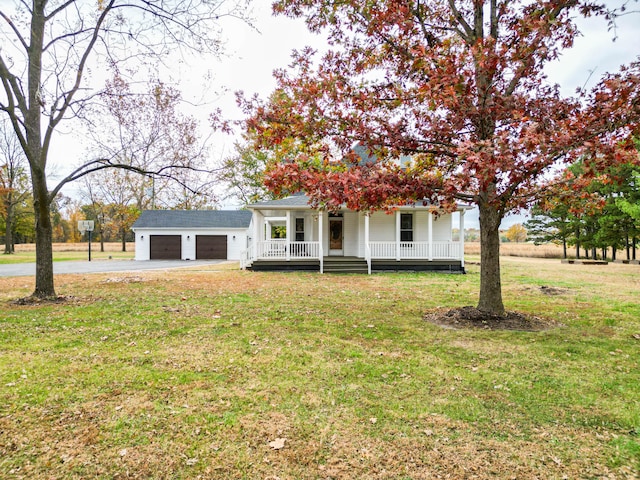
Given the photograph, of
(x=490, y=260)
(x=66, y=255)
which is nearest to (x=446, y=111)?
(x=490, y=260)

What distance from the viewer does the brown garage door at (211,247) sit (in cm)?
2961

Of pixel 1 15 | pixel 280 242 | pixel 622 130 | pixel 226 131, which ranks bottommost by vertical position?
pixel 280 242

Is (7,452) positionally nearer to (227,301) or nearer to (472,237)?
(227,301)

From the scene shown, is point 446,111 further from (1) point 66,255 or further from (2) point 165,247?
(1) point 66,255

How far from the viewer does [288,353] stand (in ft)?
15.7

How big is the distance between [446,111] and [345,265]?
36.3ft

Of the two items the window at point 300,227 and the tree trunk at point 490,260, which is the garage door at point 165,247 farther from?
the tree trunk at point 490,260

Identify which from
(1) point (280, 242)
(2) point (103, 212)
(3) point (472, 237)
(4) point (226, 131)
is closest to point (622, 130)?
(4) point (226, 131)

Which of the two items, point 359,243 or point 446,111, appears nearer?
point 446,111

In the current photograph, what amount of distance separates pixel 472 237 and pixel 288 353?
9111 cm

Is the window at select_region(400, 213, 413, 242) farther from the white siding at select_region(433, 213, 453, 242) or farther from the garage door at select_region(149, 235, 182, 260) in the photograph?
the garage door at select_region(149, 235, 182, 260)

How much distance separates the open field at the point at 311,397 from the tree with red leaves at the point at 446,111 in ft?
6.84

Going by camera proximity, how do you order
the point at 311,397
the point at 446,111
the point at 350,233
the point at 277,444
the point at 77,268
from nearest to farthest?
the point at 277,444, the point at 311,397, the point at 446,111, the point at 350,233, the point at 77,268

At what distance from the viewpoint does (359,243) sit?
58.6 feet
